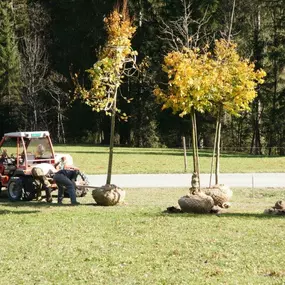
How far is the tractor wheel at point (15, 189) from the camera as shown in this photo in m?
18.8

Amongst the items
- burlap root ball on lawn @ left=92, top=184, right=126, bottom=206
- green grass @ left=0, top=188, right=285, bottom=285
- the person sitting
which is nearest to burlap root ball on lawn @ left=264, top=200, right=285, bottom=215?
green grass @ left=0, top=188, right=285, bottom=285

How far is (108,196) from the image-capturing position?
17094 mm

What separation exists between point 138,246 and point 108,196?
248 inches

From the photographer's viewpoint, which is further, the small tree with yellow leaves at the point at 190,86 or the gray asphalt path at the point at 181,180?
the gray asphalt path at the point at 181,180

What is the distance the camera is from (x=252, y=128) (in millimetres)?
55438

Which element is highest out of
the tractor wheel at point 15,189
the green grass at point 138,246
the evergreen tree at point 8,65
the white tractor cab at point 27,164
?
the evergreen tree at point 8,65

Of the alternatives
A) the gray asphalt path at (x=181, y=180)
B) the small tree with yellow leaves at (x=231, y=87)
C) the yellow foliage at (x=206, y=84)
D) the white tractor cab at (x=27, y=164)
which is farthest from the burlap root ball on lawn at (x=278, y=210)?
the gray asphalt path at (x=181, y=180)

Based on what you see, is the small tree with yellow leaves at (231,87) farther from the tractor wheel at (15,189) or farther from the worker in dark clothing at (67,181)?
the tractor wheel at (15,189)

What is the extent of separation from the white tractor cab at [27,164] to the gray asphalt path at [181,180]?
3274 millimetres

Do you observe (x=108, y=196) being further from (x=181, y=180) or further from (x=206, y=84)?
(x=181, y=180)

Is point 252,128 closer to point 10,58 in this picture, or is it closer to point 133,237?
point 10,58

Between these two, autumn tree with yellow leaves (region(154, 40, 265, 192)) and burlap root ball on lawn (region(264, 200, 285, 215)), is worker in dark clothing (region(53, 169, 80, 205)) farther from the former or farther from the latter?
burlap root ball on lawn (region(264, 200, 285, 215))

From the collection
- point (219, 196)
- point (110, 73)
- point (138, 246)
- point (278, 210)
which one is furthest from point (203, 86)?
point (138, 246)

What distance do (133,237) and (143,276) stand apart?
3185 mm
